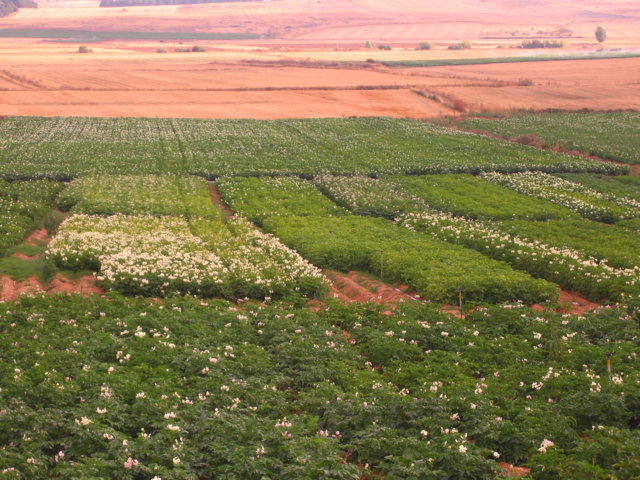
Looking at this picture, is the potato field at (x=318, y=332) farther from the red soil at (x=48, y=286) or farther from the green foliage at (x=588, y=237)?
the red soil at (x=48, y=286)

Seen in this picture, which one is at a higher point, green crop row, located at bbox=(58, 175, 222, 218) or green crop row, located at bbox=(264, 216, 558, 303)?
green crop row, located at bbox=(58, 175, 222, 218)

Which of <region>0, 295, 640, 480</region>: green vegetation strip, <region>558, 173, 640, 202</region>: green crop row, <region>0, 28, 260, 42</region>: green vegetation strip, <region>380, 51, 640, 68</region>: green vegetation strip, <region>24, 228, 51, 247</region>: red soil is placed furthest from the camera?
<region>0, 28, 260, 42</region>: green vegetation strip

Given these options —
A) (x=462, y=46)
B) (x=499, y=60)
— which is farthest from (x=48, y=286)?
(x=462, y=46)

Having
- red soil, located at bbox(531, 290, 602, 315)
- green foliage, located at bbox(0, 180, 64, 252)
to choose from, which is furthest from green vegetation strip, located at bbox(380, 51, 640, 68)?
red soil, located at bbox(531, 290, 602, 315)

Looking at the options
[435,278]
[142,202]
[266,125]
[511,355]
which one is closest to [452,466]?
[511,355]

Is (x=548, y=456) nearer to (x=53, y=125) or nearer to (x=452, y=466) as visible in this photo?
(x=452, y=466)

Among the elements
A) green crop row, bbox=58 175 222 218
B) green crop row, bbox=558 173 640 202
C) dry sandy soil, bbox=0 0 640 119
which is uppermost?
dry sandy soil, bbox=0 0 640 119

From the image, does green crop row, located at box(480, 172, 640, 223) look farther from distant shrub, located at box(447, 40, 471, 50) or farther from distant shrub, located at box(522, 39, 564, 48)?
distant shrub, located at box(522, 39, 564, 48)
